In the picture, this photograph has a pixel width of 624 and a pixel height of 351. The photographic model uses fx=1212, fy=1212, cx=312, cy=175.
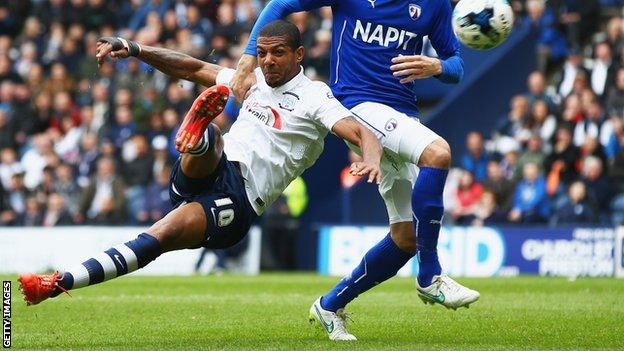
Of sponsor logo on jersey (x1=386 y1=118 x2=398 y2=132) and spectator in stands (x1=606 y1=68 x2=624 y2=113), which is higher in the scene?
spectator in stands (x1=606 y1=68 x2=624 y2=113)

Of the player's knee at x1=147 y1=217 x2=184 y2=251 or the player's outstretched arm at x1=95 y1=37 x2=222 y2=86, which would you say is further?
the player's outstretched arm at x1=95 y1=37 x2=222 y2=86

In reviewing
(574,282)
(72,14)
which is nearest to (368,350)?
(574,282)

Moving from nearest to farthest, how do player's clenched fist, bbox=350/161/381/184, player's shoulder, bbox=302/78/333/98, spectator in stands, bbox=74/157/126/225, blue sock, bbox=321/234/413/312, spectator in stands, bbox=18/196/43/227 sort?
player's clenched fist, bbox=350/161/381/184 < player's shoulder, bbox=302/78/333/98 < blue sock, bbox=321/234/413/312 < spectator in stands, bbox=74/157/126/225 < spectator in stands, bbox=18/196/43/227

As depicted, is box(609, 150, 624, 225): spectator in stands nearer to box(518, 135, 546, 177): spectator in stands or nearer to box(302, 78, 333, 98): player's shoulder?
box(518, 135, 546, 177): spectator in stands

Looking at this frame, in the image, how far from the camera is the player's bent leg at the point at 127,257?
7266 mm

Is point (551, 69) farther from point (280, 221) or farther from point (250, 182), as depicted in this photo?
point (250, 182)

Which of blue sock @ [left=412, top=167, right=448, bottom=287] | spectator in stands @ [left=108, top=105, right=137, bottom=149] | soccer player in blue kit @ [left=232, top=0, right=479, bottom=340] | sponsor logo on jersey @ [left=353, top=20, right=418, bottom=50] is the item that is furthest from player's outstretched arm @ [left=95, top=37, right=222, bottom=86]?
spectator in stands @ [left=108, top=105, right=137, bottom=149]

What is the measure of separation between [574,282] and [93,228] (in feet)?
29.4

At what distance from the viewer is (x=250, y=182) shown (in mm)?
8281

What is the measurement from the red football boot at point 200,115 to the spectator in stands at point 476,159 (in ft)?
Result: 43.6

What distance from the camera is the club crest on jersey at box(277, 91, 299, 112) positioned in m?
8.27

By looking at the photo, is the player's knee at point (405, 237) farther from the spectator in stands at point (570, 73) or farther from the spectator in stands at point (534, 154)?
the spectator in stands at point (570, 73)

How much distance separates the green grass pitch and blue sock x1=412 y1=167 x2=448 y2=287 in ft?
1.67

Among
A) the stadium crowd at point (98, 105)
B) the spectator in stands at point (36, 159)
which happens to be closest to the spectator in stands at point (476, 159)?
the stadium crowd at point (98, 105)
